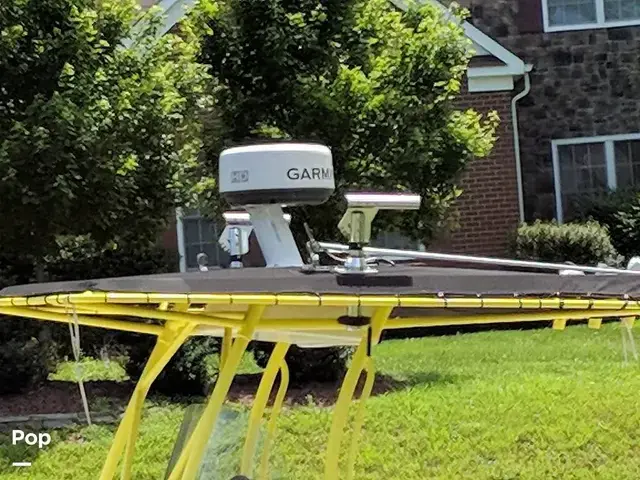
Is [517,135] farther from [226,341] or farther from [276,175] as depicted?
[276,175]

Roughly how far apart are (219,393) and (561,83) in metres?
15.3

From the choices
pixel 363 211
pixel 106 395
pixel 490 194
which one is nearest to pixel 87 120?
pixel 106 395

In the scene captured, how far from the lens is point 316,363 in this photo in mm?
10539

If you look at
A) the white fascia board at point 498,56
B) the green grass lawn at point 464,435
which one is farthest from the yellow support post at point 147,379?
the white fascia board at point 498,56

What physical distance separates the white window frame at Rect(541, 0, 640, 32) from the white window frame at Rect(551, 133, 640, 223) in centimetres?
166

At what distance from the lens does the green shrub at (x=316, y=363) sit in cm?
1051

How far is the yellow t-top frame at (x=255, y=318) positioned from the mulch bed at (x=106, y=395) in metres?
5.36

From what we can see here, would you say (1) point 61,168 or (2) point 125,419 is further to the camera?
(1) point 61,168

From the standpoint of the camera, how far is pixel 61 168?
971 centimetres

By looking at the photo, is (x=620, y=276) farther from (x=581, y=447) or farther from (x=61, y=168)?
(x=61, y=168)

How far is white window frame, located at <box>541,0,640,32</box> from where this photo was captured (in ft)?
58.9

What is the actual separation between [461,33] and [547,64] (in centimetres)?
703

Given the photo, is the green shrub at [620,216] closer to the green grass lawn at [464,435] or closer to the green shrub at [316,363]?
the green grass lawn at [464,435]

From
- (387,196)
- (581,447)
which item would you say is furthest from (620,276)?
(581,447)
